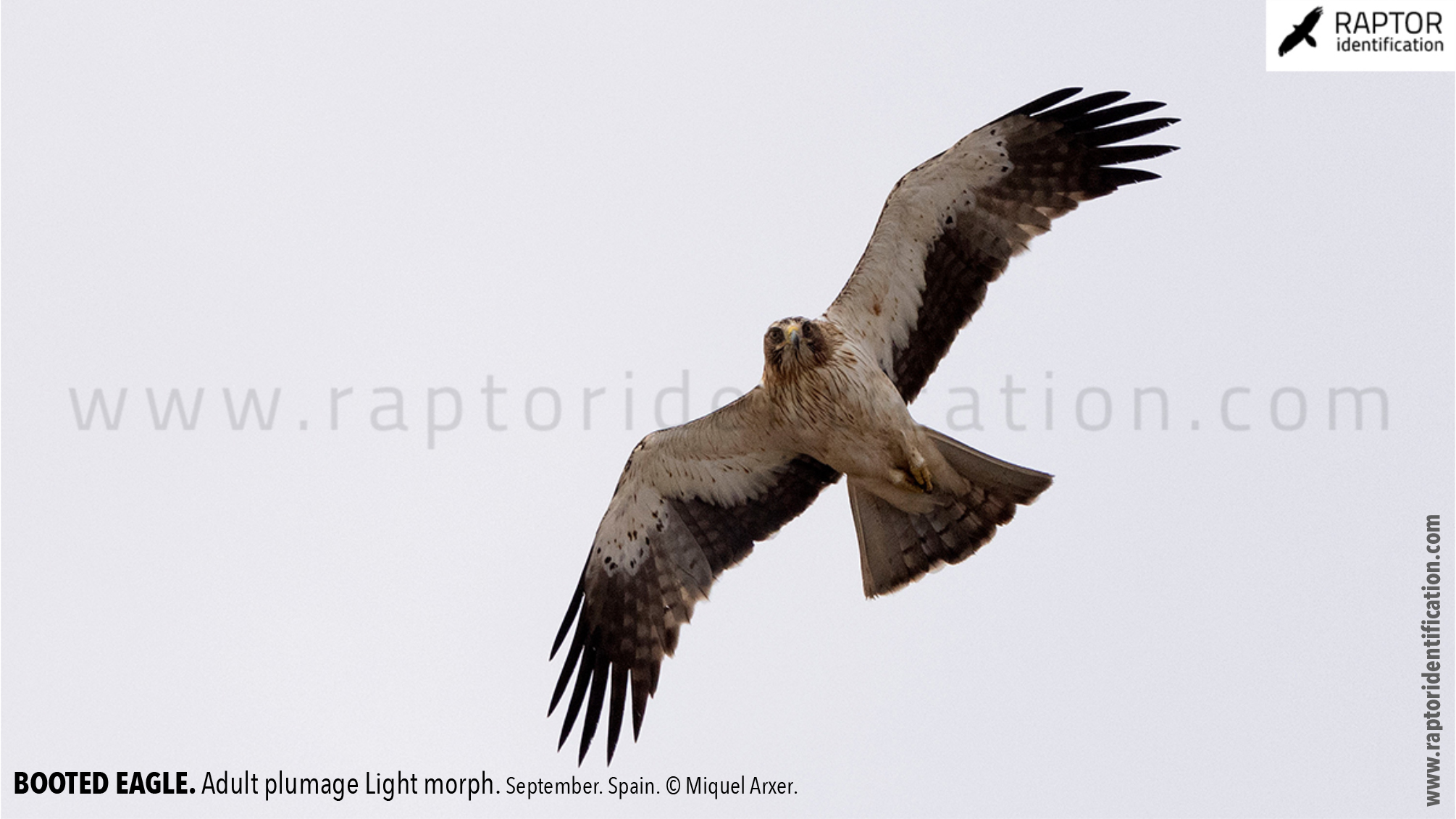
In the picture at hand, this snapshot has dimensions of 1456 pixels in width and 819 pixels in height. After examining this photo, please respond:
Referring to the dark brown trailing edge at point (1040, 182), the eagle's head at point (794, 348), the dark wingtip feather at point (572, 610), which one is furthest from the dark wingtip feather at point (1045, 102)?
the dark wingtip feather at point (572, 610)

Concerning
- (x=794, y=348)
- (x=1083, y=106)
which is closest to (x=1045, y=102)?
(x=1083, y=106)

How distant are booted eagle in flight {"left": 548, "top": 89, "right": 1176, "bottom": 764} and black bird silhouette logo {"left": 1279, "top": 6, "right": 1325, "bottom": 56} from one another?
242 centimetres

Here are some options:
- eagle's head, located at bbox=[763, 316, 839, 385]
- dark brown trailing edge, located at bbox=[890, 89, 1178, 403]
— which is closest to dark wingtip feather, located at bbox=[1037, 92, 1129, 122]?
dark brown trailing edge, located at bbox=[890, 89, 1178, 403]

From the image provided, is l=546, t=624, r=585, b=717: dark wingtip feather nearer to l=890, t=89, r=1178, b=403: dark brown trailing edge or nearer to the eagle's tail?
the eagle's tail

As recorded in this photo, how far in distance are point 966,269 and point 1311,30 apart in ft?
12.6

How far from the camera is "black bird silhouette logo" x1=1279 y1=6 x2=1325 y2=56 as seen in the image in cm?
1197

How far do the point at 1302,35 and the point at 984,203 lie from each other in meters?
3.49

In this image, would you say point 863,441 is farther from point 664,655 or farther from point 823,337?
point 664,655

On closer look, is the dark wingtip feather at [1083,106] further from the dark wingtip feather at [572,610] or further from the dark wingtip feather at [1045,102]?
the dark wingtip feather at [572,610]

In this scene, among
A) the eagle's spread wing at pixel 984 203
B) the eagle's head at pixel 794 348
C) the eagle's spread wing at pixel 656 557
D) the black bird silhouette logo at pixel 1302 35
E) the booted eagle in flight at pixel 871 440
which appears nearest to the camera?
the eagle's head at pixel 794 348

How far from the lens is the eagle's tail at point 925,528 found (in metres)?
10.3

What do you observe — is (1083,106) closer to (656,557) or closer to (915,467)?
(915,467)

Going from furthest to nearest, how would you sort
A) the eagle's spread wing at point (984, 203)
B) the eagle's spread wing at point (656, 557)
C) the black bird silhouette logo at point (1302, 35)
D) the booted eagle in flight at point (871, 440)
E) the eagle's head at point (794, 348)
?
1. the black bird silhouette logo at point (1302, 35)
2. the eagle's spread wing at point (656, 557)
3. the eagle's spread wing at point (984, 203)
4. the booted eagle in flight at point (871, 440)
5. the eagle's head at point (794, 348)

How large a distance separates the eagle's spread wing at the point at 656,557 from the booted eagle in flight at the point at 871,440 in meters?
0.01
